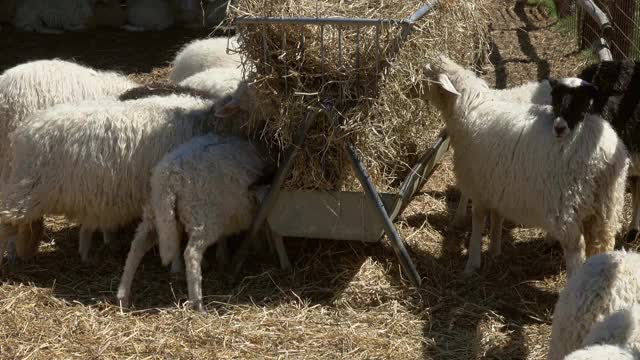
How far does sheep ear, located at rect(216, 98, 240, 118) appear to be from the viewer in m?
6.34

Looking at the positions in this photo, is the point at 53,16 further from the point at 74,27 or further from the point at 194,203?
the point at 194,203

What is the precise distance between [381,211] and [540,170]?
3.43ft

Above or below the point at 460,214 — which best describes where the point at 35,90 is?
above

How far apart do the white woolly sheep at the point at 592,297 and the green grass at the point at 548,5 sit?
1148cm

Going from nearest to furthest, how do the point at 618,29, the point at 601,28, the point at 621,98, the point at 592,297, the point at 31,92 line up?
the point at 592,297, the point at 621,98, the point at 31,92, the point at 601,28, the point at 618,29

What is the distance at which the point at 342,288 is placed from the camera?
6086 millimetres

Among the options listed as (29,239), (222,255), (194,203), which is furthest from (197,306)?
(29,239)

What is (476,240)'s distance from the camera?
6.46 meters

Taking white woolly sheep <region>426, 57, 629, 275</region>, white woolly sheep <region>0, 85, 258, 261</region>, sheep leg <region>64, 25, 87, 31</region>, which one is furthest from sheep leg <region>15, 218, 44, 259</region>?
sheep leg <region>64, 25, 87, 31</region>

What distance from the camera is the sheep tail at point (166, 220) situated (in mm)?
5777

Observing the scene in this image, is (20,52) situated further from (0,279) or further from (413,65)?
(413,65)

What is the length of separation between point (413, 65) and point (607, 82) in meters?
1.60

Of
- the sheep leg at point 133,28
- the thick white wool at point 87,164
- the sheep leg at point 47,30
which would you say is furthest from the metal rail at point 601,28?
the sheep leg at point 47,30

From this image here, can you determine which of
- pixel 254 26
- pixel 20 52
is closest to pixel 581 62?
pixel 254 26
